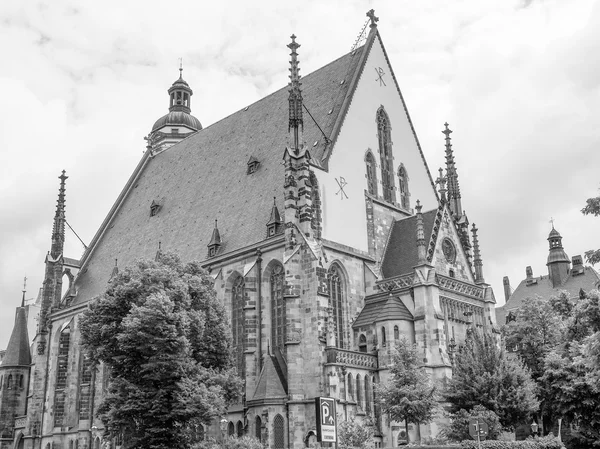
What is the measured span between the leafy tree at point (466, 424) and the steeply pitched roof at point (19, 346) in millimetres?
41614

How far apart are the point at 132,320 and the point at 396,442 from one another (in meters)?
13.8

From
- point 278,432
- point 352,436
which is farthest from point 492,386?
point 278,432

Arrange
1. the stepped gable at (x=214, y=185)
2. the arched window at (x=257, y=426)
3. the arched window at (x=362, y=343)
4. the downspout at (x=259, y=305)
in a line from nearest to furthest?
the arched window at (x=257, y=426) < the arched window at (x=362, y=343) < the downspout at (x=259, y=305) < the stepped gable at (x=214, y=185)

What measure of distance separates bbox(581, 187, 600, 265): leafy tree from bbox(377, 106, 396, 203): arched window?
2398 cm

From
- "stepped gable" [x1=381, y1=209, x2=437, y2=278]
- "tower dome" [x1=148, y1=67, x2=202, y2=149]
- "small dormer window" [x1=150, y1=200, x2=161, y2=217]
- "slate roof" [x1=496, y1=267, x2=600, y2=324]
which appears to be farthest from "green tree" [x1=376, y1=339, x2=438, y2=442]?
"slate roof" [x1=496, y1=267, x2=600, y2=324]

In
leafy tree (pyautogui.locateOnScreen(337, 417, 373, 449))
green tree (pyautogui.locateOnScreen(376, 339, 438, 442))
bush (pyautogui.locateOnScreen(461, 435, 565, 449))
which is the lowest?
bush (pyautogui.locateOnScreen(461, 435, 565, 449))

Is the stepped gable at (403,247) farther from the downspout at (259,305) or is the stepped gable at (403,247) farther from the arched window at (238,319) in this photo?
the arched window at (238,319)

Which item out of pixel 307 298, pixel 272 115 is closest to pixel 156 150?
pixel 272 115

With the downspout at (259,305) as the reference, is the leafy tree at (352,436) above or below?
below

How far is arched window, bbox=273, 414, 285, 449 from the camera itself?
107 feet

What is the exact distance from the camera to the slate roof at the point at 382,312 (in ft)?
115

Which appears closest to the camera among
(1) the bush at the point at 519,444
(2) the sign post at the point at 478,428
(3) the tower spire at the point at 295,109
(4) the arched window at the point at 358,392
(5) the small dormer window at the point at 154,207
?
(2) the sign post at the point at 478,428

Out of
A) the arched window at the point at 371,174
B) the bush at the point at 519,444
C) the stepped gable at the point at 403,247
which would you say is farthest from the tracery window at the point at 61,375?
the bush at the point at 519,444

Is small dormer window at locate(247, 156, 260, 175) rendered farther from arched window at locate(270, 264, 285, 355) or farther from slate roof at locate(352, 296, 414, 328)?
slate roof at locate(352, 296, 414, 328)
